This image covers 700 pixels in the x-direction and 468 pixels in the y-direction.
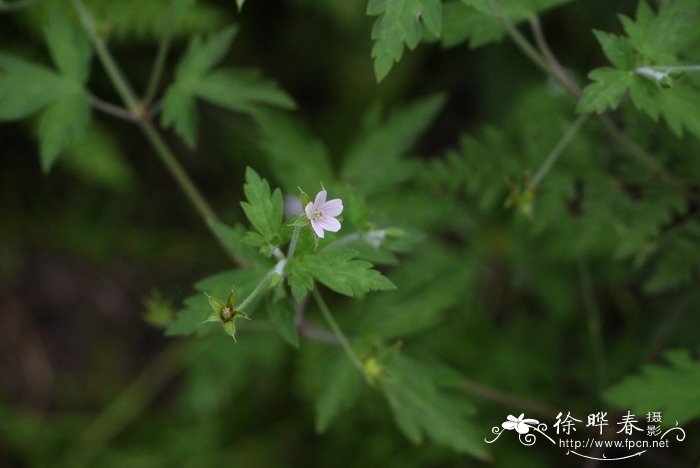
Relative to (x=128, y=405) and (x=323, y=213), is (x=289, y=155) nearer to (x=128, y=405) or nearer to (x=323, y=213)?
(x=323, y=213)

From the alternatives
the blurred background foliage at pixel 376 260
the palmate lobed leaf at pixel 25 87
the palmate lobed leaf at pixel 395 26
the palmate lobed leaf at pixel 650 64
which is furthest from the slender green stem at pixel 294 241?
the palmate lobed leaf at pixel 25 87

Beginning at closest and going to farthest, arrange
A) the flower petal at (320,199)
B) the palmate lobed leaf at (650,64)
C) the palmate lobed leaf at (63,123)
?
the flower petal at (320,199) < the palmate lobed leaf at (650,64) < the palmate lobed leaf at (63,123)

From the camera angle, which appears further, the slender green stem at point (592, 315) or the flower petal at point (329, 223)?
the slender green stem at point (592, 315)

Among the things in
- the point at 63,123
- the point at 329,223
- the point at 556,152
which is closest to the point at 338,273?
the point at 329,223

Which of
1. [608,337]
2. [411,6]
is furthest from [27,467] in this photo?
[411,6]

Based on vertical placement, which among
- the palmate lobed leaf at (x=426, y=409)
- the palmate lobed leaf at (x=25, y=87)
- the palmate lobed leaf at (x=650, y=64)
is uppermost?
the palmate lobed leaf at (x=25, y=87)

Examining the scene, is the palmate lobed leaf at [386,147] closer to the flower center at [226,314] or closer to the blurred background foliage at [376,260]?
the blurred background foliage at [376,260]

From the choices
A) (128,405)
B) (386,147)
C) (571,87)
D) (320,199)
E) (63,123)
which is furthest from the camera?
(128,405)
